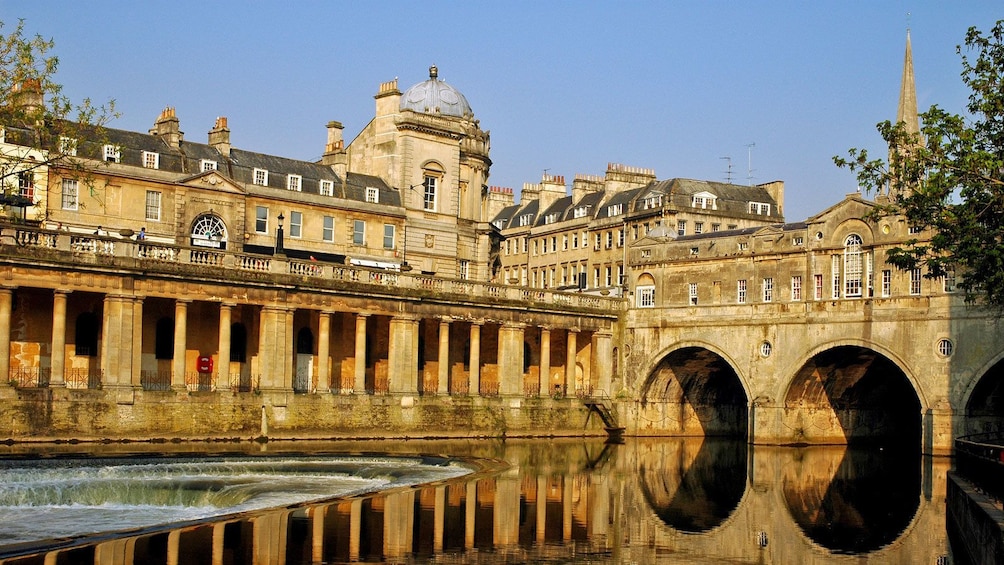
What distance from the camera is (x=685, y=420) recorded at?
68875 mm

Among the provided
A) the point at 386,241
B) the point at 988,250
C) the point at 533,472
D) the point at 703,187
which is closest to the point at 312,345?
the point at 386,241

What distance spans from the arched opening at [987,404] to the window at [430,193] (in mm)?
30909

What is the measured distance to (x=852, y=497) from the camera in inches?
1542

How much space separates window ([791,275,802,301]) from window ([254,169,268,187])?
28.1 metres

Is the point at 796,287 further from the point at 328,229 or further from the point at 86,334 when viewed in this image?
the point at 86,334

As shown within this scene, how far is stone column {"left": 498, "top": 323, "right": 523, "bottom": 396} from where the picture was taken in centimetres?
5981

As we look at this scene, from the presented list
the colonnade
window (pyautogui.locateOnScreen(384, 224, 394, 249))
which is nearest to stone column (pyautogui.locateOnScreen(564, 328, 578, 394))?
the colonnade

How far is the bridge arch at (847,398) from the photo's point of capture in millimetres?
60281

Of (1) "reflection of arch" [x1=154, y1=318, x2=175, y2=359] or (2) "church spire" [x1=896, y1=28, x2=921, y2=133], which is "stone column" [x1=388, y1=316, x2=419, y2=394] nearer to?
(1) "reflection of arch" [x1=154, y1=318, x2=175, y2=359]

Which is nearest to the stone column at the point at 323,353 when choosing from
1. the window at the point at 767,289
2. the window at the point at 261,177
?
the window at the point at 261,177

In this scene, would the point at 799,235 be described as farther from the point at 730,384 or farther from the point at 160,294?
the point at 160,294

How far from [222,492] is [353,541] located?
250 inches

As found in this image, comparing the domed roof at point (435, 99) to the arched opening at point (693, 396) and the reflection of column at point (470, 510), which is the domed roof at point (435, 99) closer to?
the arched opening at point (693, 396)

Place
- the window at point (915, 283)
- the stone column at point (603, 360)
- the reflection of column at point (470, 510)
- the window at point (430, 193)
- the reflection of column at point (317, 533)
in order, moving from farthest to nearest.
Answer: the window at point (430, 193) → the stone column at point (603, 360) → the window at point (915, 283) → the reflection of column at point (470, 510) → the reflection of column at point (317, 533)
